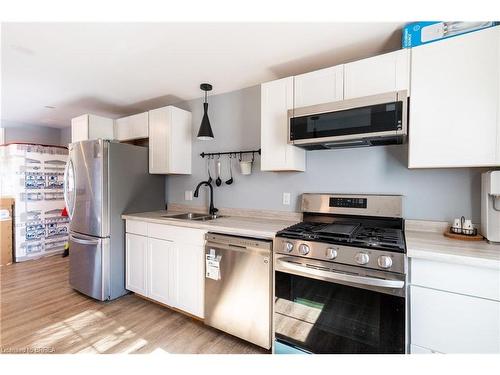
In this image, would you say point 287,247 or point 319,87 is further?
point 319,87

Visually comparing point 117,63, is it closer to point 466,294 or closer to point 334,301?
point 334,301

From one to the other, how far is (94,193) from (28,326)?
1.23 metres

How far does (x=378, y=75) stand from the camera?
1616 mm

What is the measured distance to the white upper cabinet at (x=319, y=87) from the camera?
1749 mm

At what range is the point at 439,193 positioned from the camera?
171 centimetres

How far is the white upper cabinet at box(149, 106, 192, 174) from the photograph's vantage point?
272cm

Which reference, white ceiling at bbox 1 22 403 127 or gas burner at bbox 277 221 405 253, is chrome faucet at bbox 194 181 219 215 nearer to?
white ceiling at bbox 1 22 403 127

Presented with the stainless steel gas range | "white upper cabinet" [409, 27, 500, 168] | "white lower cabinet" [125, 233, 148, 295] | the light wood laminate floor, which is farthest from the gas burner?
"white lower cabinet" [125, 233, 148, 295]

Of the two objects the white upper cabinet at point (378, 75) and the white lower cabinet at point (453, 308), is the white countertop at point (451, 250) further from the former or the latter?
the white upper cabinet at point (378, 75)

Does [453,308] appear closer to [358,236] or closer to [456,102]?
[358,236]

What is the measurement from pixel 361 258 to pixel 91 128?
3335 mm

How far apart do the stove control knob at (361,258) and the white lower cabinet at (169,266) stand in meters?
1.19

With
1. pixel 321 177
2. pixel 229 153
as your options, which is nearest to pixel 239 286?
pixel 321 177
